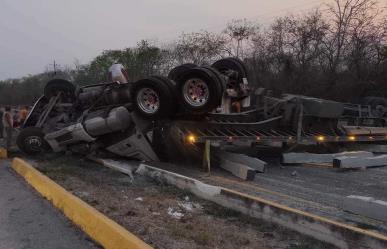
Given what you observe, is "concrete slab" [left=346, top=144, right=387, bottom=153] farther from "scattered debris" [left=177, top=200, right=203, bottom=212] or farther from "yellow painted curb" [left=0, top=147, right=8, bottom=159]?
"yellow painted curb" [left=0, top=147, right=8, bottom=159]

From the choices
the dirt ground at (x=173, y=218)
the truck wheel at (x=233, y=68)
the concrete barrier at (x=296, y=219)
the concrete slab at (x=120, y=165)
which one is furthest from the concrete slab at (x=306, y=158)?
the concrete barrier at (x=296, y=219)

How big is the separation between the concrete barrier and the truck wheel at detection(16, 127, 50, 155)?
20.0 ft

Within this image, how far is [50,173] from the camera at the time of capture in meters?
9.19

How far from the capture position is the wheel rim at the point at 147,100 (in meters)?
10.0

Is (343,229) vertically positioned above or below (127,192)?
above

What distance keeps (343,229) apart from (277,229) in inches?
32.1

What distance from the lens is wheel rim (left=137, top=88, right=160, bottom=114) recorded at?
1004 cm

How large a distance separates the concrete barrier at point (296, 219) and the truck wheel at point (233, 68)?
428 centimetres

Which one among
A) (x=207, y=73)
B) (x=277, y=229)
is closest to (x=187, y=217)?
(x=277, y=229)

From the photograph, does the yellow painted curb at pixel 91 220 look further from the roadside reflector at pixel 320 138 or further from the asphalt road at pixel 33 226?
the roadside reflector at pixel 320 138

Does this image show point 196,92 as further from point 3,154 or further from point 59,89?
point 3,154

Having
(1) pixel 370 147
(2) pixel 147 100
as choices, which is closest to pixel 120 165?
(2) pixel 147 100

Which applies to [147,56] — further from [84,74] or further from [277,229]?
[277,229]

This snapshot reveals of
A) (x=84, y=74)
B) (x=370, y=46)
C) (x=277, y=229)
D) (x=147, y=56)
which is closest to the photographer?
(x=277, y=229)
